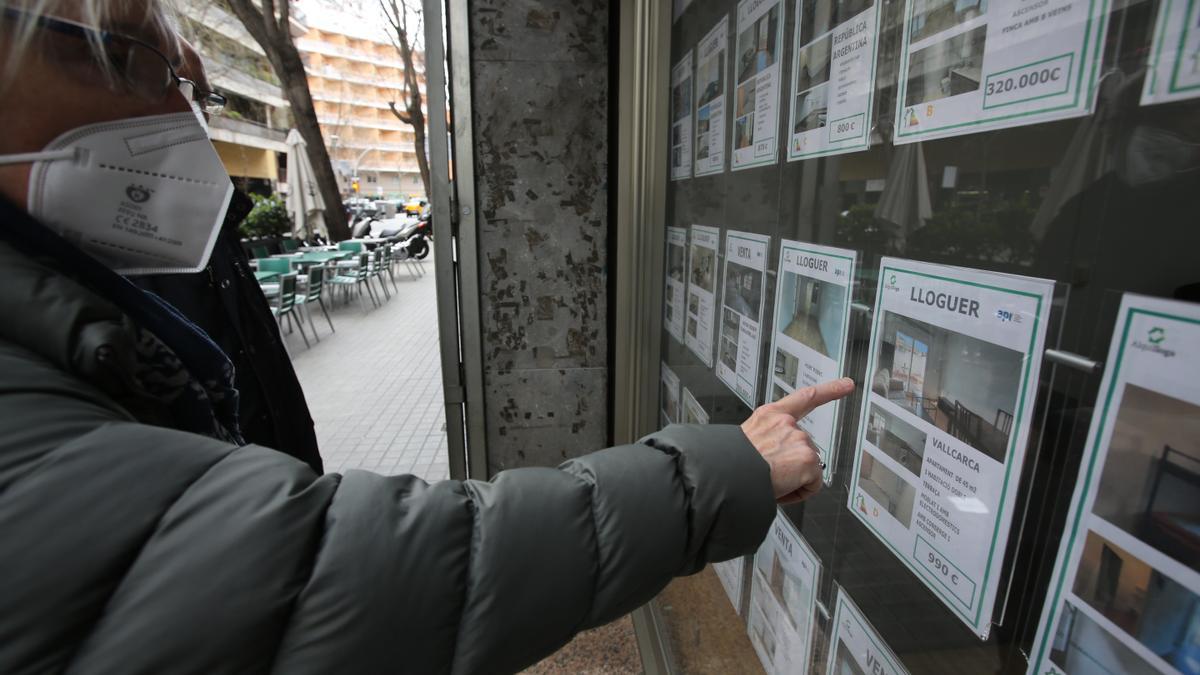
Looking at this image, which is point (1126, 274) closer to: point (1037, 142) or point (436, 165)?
point (1037, 142)

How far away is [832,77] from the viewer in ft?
3.54

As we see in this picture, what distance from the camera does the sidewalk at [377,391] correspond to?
496 cm

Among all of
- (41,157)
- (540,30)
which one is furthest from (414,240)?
(41,157)

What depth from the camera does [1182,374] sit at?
509 mm

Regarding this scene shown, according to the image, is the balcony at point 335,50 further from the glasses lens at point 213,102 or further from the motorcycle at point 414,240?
the glasses lens at point 213,102

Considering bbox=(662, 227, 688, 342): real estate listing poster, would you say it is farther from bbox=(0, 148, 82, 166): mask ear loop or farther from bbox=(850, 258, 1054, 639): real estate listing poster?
bbox=(0, 148, 82, 166): mask ear loop

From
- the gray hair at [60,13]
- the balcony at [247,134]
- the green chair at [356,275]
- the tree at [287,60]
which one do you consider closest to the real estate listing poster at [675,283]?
the gray hair at [60,13]

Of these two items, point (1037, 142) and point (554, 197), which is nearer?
point (1037, 142)

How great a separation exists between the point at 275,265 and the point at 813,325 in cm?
947

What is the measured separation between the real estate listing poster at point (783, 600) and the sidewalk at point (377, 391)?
2.34 m

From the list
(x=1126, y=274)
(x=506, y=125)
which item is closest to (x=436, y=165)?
(x=506, y=125)

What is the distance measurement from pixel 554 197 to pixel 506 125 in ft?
1.17

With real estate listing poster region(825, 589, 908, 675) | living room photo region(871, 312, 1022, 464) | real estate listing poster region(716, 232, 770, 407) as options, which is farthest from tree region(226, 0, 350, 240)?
real estate listing poster region(825, 589, 908, 675)

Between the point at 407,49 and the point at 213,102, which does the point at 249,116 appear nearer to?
the point at 407,49
